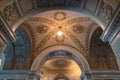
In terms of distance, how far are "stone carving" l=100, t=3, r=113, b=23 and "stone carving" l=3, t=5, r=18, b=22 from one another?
8.67 feet

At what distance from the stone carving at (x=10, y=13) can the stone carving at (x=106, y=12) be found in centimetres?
264

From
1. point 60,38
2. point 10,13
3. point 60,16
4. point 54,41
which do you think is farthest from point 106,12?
point 54,41

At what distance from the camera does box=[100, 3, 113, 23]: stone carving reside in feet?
16.5

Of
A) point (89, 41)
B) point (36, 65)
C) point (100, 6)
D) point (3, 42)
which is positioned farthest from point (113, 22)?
point (36, 65)

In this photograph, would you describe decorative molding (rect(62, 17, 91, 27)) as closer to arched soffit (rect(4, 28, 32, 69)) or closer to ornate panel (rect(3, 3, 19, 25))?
arched soffit (rect(4, 28, 32, 69))

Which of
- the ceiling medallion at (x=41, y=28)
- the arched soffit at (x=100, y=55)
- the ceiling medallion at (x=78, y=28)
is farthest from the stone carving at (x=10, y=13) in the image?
the arched soffit at (x=100, y=55)

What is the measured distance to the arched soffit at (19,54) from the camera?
988 cm

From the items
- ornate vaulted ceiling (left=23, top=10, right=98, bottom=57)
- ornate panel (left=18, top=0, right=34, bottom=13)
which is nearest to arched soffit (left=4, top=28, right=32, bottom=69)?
ornate vaulted ceiling (left=23, top=10, right=98, bottom=57)

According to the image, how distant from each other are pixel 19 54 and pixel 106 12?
640 cm

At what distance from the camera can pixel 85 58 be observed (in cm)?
1015

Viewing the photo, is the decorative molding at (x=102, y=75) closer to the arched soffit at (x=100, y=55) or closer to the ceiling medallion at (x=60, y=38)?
the arched soffit at (x=100, y=55)

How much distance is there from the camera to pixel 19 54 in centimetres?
1025

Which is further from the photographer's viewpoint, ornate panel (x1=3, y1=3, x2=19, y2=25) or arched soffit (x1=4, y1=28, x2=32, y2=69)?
arched soffit (x1=4, y1=28, x2=32, y2=69)

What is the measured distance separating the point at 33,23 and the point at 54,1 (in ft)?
12.9
